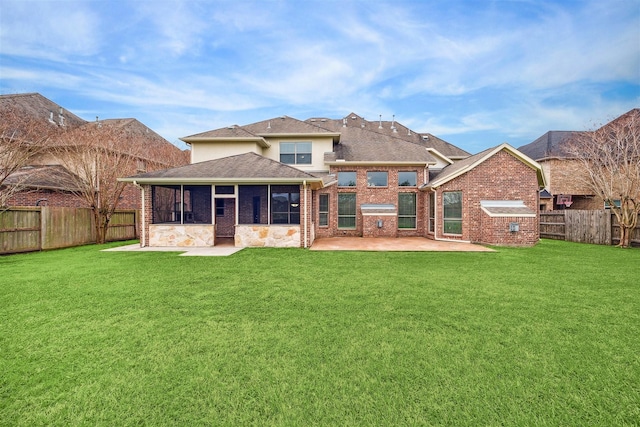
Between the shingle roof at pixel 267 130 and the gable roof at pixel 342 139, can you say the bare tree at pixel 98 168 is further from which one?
the shingle roof at pixel 267 130

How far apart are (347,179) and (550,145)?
81.4 ft

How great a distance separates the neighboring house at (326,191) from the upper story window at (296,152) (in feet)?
0.20

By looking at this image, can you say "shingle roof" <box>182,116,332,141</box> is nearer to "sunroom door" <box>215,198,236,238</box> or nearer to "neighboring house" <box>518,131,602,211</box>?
"sunroom door" <box>215,198,236,238</box>

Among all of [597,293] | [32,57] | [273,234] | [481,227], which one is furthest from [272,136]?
[32,57]

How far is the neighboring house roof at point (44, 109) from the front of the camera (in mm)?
19516

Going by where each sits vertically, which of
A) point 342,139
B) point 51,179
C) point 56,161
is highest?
point 342,139

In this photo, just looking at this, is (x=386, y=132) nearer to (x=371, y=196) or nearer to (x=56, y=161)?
(x=371, y=196)

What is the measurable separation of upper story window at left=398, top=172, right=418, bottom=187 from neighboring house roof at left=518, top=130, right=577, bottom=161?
19.1 metres

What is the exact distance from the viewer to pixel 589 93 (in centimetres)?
3100

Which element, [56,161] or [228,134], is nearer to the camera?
[228,134]

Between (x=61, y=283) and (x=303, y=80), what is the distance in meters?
25.4

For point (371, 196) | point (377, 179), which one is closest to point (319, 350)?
point (371, 196)

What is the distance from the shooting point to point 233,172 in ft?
39.5

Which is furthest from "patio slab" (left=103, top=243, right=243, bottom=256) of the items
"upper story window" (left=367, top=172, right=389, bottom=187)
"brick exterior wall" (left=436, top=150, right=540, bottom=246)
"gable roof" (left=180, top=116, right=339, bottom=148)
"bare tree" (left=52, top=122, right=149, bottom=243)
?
"brick exterior wall" (left=436, top=150, right=540, bottom=246)
